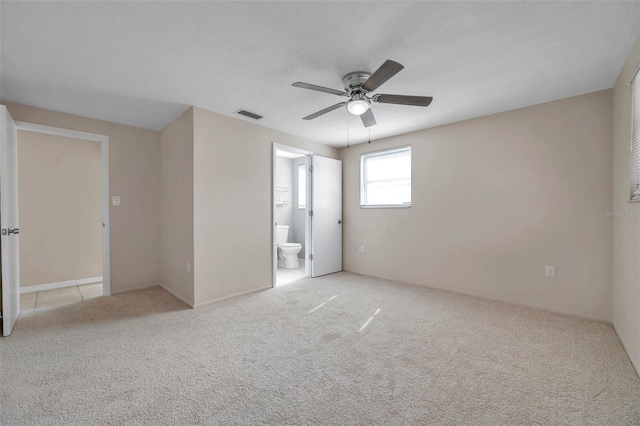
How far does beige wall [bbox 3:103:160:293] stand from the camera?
3.80 metres

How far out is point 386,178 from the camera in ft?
15.1

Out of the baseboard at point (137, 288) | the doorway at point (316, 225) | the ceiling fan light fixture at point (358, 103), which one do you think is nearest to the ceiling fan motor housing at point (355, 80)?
the ceiling fan light fixture at point (358, 103)

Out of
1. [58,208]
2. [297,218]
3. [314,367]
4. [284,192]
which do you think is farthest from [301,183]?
[314,367]

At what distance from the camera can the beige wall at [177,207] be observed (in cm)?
332

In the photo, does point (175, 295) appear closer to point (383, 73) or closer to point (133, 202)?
point (133, 202)

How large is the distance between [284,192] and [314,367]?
477cm

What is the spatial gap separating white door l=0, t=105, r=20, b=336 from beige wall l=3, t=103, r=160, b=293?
39.1 inches

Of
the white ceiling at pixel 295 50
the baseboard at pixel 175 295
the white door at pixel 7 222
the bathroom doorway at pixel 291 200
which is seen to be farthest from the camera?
the bathroom doorway at pixel 291 200

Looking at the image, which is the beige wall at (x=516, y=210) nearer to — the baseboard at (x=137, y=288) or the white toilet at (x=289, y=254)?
the white toilet at (x=289, y=254)

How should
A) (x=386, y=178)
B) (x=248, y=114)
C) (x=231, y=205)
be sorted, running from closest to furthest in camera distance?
(x=248, y=114)
(x=231, y=205)
(x=386, y=178)

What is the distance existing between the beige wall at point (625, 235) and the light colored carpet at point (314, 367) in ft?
0.66

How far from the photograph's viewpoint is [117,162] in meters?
3.85

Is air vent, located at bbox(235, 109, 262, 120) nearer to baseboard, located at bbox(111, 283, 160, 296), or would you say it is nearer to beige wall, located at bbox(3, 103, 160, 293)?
beige wall, located at bbox(3, 103, 160, 293)

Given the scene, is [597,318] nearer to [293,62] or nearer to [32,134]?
[293,62]
